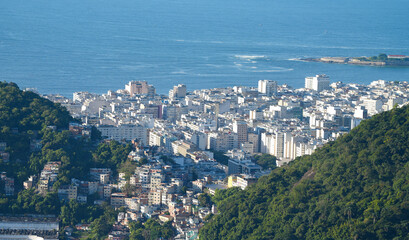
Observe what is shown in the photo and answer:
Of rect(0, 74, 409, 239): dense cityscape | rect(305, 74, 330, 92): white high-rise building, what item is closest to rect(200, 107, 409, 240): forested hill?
rect(0, 74, 409, 239): dense cityscape

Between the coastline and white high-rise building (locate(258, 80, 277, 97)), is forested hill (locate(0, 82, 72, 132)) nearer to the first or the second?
white high-rise building (locate(258, 80, 277, 97))

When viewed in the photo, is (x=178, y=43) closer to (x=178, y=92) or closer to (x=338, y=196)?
(x=178, y=92)

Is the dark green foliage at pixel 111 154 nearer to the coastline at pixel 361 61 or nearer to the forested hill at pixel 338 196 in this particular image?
the forested hill at pixel 338 196

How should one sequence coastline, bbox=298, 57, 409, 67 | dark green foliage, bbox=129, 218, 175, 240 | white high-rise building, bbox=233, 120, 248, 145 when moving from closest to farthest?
dark green foliage, bbox=129, 218, 175, 240 → white high-rise building, bbox=233, 120, 248, 145 → coastline, bbox=298, 57, 409, 67

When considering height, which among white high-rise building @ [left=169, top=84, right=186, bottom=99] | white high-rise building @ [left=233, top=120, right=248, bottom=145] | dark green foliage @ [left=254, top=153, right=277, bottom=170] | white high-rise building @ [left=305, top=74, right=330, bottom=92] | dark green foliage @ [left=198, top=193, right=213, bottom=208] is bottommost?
dark green foliage @ [left=198, top=193, right=213, bottom=208]

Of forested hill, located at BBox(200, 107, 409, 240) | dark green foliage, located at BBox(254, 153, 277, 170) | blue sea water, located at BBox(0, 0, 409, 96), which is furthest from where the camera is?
blue sea water, located at BBox(0, 0, 409, 96)

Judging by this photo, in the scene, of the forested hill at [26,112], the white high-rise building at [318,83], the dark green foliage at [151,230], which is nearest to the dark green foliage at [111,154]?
the forested hill at [26,112]
